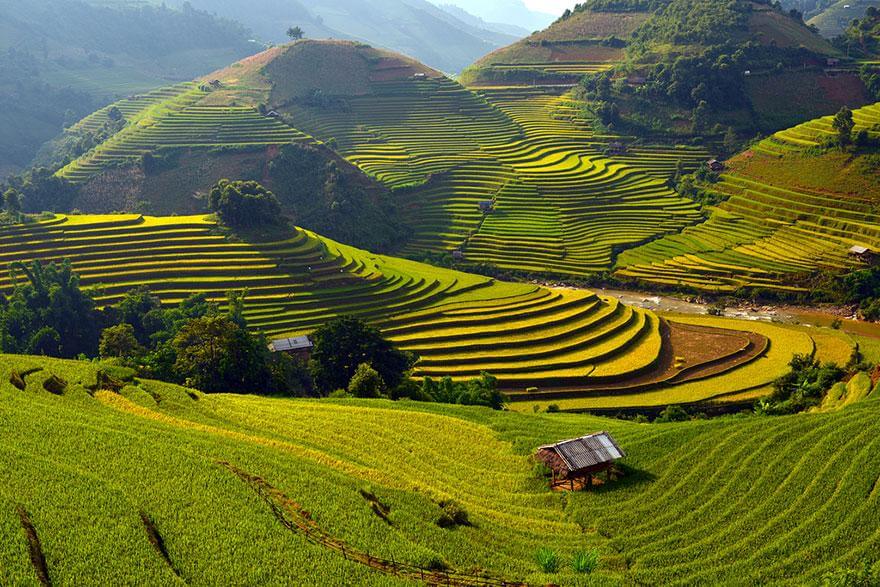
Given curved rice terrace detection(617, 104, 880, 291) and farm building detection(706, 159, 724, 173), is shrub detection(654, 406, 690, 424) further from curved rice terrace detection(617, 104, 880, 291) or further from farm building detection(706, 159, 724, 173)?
farm building detection(706, 159, 724, 173)

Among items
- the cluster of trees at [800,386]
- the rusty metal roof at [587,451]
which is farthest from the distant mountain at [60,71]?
the rusty metal roof at [587,451]

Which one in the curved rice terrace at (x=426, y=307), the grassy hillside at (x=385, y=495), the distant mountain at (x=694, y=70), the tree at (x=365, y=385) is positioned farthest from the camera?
the distant mountain at (x=694, y=70)

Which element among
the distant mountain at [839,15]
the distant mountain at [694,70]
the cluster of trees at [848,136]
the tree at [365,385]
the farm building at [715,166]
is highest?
the distant mountain at [839,15]

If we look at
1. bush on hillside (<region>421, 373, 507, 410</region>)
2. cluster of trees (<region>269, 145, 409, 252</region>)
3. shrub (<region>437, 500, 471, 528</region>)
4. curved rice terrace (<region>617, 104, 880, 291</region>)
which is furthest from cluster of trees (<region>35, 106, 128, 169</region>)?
shrub (<region>437, 500, 471, 528</region>)

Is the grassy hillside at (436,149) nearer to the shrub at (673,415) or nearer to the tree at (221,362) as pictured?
the shrub at (673,415)

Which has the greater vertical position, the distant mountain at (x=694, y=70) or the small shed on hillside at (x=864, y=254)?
the distant mountain at (x=694, y=70)

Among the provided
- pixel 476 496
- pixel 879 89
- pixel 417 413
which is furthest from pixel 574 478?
pixel 879 89

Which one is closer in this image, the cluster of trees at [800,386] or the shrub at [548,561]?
the shrub at [548,561]
